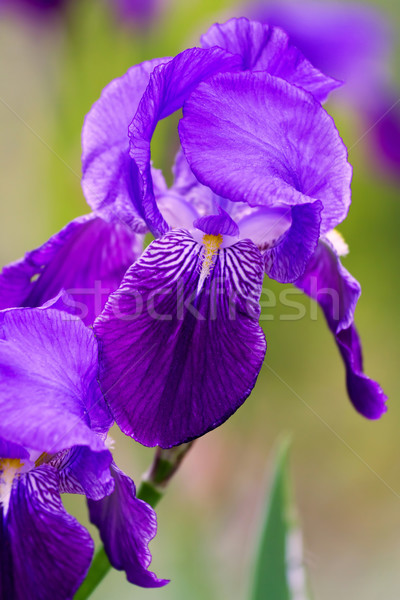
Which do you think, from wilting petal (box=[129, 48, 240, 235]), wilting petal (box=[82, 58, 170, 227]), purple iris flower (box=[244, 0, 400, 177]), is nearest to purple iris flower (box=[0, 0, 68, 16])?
purple iris flower (box=[244, 0, 400, 177])

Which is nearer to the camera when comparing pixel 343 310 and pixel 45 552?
pixel 45 552

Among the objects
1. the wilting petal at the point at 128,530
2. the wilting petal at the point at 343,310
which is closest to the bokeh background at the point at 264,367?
the wilting petal at the point at 343,310

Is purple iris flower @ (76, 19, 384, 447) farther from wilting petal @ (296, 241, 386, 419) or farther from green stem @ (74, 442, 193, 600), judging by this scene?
green stem @ (74, 442, 193, 600)

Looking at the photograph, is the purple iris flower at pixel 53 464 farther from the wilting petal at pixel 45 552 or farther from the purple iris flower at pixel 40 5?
the purple iris flower at pixel 40 5

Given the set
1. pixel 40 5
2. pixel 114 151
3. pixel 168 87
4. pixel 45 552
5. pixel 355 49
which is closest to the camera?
pixel 45 552

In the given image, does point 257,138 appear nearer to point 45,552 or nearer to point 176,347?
point 176,347

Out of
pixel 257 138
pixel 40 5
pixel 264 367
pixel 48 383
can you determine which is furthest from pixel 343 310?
pixel 40 5
